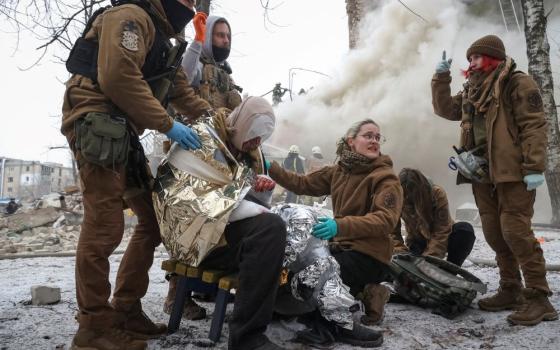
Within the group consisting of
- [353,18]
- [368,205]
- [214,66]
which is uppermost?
[353,18]

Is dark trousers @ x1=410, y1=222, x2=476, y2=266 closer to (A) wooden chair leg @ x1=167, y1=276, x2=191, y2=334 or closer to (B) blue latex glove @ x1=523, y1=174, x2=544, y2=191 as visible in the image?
(B) blue latex glove @ x1=523, y1=174, x2=544, y2=191

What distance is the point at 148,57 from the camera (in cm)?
237

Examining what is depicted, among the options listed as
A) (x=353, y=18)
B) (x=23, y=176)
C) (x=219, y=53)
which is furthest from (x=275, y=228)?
(x=23, y=176)

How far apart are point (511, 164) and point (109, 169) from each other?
237cm

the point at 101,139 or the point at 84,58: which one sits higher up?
the point at 84,58

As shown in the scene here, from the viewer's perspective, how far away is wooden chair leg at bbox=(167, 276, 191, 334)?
2.47 metres

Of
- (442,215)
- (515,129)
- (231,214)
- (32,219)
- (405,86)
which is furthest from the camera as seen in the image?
(405,86)

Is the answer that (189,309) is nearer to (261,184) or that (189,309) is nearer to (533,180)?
(261,184)

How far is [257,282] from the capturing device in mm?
2049

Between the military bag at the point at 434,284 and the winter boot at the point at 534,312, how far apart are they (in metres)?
0.29

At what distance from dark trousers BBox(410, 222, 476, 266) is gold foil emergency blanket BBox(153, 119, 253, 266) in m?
2.09

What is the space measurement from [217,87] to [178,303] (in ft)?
6.00

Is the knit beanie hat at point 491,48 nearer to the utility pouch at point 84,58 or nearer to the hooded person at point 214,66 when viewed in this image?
the hooded person at point 214,66

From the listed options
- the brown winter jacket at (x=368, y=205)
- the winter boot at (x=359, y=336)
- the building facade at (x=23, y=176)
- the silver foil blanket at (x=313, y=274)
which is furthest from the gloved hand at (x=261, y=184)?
the building facade at (x=23, y=176)
